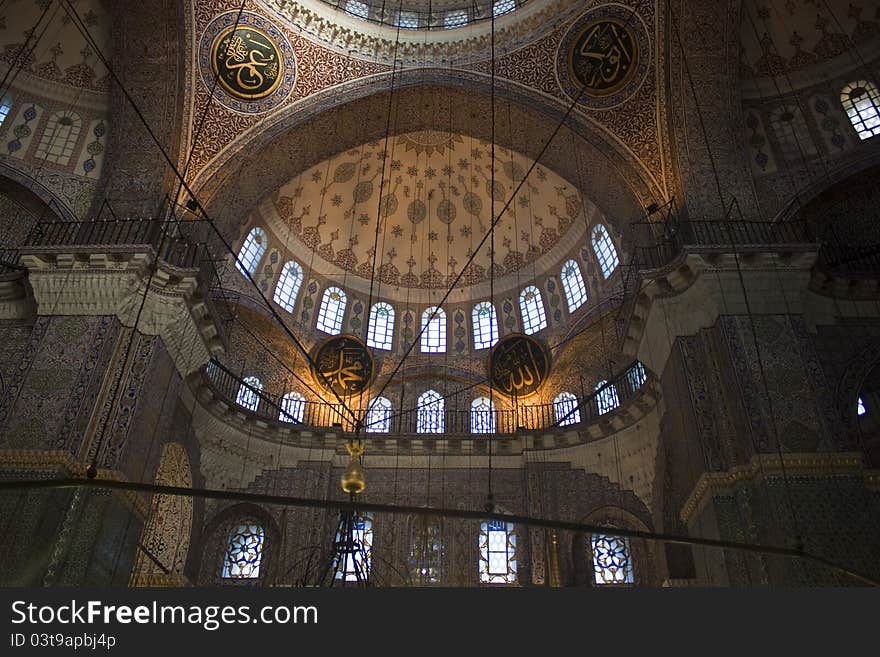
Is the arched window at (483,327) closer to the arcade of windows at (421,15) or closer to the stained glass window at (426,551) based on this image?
the stained glass window at (426,551)

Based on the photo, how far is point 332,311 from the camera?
13.2 metres

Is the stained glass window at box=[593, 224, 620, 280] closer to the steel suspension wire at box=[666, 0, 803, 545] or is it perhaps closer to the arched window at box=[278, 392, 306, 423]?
the steel suspension wire at box=[666, 0, 803, 545]

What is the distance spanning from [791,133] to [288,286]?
9.01 metres

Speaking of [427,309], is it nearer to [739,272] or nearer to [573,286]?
[573,286]

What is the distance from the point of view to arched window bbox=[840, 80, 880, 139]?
8.71 meters


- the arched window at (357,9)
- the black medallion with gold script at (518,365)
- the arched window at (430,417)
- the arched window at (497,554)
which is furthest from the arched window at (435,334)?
the arched window at (357,9)

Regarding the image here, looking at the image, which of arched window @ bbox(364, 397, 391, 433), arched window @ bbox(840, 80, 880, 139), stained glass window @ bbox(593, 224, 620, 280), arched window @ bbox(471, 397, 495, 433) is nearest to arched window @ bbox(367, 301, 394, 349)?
arched window @ bbox(364, 397, 391, 433)

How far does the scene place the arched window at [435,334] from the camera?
1322cm

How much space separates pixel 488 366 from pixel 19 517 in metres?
8.09

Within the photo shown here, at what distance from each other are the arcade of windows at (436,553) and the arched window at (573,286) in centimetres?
434

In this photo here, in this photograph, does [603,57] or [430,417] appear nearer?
[603,57]

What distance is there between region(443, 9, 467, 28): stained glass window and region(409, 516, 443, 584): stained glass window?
8405 millimetres


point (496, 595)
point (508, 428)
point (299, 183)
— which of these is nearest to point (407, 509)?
point (496, 595)

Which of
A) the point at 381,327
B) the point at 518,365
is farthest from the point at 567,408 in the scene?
the point at 381,327
